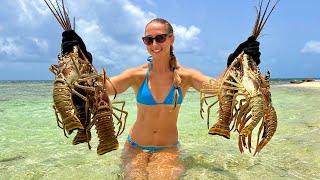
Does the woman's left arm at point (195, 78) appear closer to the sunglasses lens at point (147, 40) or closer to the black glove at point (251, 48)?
the sunglasses lens at point (147, 40)

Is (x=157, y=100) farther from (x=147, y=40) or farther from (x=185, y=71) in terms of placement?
(x=147, y=40)

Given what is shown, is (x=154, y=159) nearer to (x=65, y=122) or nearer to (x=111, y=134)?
(x=111, y=134)

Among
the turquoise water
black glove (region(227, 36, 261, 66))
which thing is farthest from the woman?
black glove (region(227, 36, 261, 66))

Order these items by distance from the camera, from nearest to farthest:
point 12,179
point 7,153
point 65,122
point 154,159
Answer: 1. point 65,122
2. point 154,159
3. point 12,179
4. point 7,153

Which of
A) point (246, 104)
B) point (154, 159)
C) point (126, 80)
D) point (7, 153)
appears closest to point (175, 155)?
point (154, 159)

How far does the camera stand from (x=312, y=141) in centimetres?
852

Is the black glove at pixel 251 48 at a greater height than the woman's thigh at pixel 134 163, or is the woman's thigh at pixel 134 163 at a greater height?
the black glove at pixel 251 48

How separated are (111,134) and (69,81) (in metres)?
0.63

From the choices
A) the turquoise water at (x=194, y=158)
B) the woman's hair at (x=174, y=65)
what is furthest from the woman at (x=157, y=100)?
the turquoise water at (x=194, y=158)

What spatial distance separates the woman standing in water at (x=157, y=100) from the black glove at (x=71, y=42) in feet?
3.89

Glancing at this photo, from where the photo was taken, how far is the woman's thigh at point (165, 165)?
5137 millimetres

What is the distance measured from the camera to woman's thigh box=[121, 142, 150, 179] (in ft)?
17.0

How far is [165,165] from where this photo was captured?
534 cm

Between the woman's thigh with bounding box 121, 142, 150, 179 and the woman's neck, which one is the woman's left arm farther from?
the woman's thigh with bounding box 121, 142, 150, 179
